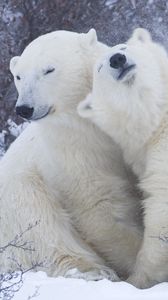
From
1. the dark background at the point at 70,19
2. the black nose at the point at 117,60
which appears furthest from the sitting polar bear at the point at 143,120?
the dark background at the point at 70,19

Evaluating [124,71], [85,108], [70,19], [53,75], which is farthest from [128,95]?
[70,19]

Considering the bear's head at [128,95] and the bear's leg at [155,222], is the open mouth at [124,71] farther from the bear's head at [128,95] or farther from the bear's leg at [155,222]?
the bear's leg at [155,222]

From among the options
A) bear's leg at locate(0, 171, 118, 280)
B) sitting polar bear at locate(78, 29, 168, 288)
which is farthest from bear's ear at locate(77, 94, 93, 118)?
bear's leg at locate(0, 171, 118, 280)

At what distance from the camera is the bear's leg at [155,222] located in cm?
404

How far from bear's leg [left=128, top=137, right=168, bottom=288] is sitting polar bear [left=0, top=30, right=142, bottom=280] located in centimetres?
31

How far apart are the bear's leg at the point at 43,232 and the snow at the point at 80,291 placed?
0.70 metres

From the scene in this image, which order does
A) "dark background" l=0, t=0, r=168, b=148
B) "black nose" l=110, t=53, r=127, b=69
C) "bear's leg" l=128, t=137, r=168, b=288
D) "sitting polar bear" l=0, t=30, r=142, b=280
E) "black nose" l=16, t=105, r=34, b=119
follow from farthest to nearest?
"dark background" l=0, t=0, r=168, b=148, "sitting polar bear" l=0, t=30, r=142, b=280, "black nose" l=16, t=105, r=34, b=119, "black nose" l=110, t=53, r=127, b=69, "bear's leg" l=128, t=137, r=168, b=288

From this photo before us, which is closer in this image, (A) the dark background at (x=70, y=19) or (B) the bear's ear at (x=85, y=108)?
(B) the bear's ear at (x=85, y=108)

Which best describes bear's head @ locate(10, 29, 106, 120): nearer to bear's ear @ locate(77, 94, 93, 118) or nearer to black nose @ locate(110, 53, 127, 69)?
bear's ear @ locate(77, 94, 93, 118)

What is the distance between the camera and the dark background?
341 inches

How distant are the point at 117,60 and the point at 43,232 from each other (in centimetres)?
99

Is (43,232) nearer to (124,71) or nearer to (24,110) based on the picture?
(24,110)

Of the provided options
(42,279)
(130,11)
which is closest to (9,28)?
(130,11)

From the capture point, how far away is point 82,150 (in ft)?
15.0
